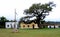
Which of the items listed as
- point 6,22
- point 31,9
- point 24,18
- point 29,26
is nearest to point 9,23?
point 6,22

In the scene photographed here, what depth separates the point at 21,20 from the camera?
7412 cm

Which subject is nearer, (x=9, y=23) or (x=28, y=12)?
(x=28, y=12)

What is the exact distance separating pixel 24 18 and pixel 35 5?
6.77 meters

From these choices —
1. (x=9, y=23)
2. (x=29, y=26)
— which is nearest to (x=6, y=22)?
(x=9, y=23)

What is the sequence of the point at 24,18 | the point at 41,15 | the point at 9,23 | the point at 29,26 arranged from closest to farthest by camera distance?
the point at 41,15 → the point at 24,18 → the point at 29,26 → the point at 9,23

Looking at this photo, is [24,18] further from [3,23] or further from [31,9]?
[3,23]

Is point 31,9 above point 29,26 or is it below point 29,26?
above

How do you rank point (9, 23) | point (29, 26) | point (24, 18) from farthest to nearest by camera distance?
point (9, 23), point (29, 26), point (24, 18)

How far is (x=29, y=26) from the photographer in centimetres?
7938

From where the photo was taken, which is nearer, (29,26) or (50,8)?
(50,8)

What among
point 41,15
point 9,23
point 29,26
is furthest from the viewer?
point 9,23

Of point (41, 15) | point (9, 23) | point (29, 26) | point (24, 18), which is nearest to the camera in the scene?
point (41, 15)

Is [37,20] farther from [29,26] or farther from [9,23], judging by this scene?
[9,23]

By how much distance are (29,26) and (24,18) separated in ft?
29.8
